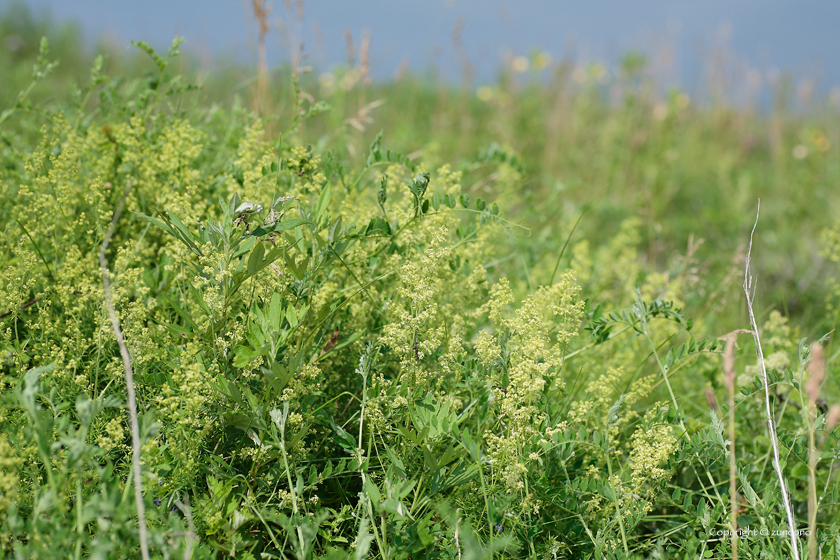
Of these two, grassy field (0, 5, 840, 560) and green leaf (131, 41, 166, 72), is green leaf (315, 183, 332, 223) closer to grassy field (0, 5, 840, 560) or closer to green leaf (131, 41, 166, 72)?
grassy field (0, 5, 840, 560)

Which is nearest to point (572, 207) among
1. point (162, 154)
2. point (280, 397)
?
point (162, 154)

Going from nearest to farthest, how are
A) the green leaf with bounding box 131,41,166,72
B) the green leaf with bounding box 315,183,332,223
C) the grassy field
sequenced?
the grassy field, the green leaf with bounding box 315,183,332,223, the green leaf with bounding box 131,41,166,72

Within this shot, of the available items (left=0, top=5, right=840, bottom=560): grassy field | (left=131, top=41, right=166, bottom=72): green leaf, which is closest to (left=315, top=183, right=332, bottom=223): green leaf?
(left=0, top=5, right=840, bottom=560): grassy field

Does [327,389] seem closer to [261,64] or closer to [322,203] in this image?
[322,203]

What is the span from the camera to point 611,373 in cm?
168

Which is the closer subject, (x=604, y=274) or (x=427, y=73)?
(x=604, y=274)

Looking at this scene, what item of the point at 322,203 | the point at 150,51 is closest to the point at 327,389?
the point at 322,203

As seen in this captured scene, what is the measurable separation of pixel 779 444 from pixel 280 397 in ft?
4.28

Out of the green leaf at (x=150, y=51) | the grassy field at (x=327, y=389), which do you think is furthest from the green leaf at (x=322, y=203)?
the green leaf at (x=150, y=51)

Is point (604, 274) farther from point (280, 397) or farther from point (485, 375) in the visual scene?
point (280, 397)

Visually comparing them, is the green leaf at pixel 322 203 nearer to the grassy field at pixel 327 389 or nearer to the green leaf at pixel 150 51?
the grassy field at pixel 327 389

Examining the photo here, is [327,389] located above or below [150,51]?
below

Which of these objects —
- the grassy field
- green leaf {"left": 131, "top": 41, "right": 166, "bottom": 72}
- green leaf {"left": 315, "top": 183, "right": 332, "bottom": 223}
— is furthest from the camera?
green leaf {"left": 131, "top": 41, "right": 166, "bottom": 72}

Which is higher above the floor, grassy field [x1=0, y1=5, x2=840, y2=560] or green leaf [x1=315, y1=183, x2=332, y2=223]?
green leaf [x1=315, y1=183, x2=332, y2=223]
